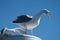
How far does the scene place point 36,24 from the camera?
456 centimetres

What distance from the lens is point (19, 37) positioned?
3.79 m

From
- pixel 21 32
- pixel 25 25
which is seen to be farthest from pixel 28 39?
pixel 25 25

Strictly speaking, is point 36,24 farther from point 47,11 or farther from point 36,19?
point 47,11

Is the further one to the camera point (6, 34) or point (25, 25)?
point (25, 25)

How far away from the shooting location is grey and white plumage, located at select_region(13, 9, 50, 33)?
4.46 metres

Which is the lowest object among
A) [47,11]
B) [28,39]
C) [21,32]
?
[28,39]

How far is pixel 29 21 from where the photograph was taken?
462 centimetres

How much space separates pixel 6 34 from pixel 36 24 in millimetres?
948

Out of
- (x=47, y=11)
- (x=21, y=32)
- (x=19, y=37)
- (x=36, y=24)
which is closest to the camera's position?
(x=19, y=37)

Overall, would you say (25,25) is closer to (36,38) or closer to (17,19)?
(17,19)

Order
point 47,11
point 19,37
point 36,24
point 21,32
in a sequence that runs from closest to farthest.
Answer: point 19,37, point 21,32, point 36,24, point 47,11

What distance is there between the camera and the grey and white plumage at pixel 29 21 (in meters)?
4.46

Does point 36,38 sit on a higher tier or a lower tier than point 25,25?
lower

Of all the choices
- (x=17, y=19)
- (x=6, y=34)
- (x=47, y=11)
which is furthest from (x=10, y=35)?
(x=47, y=11)
